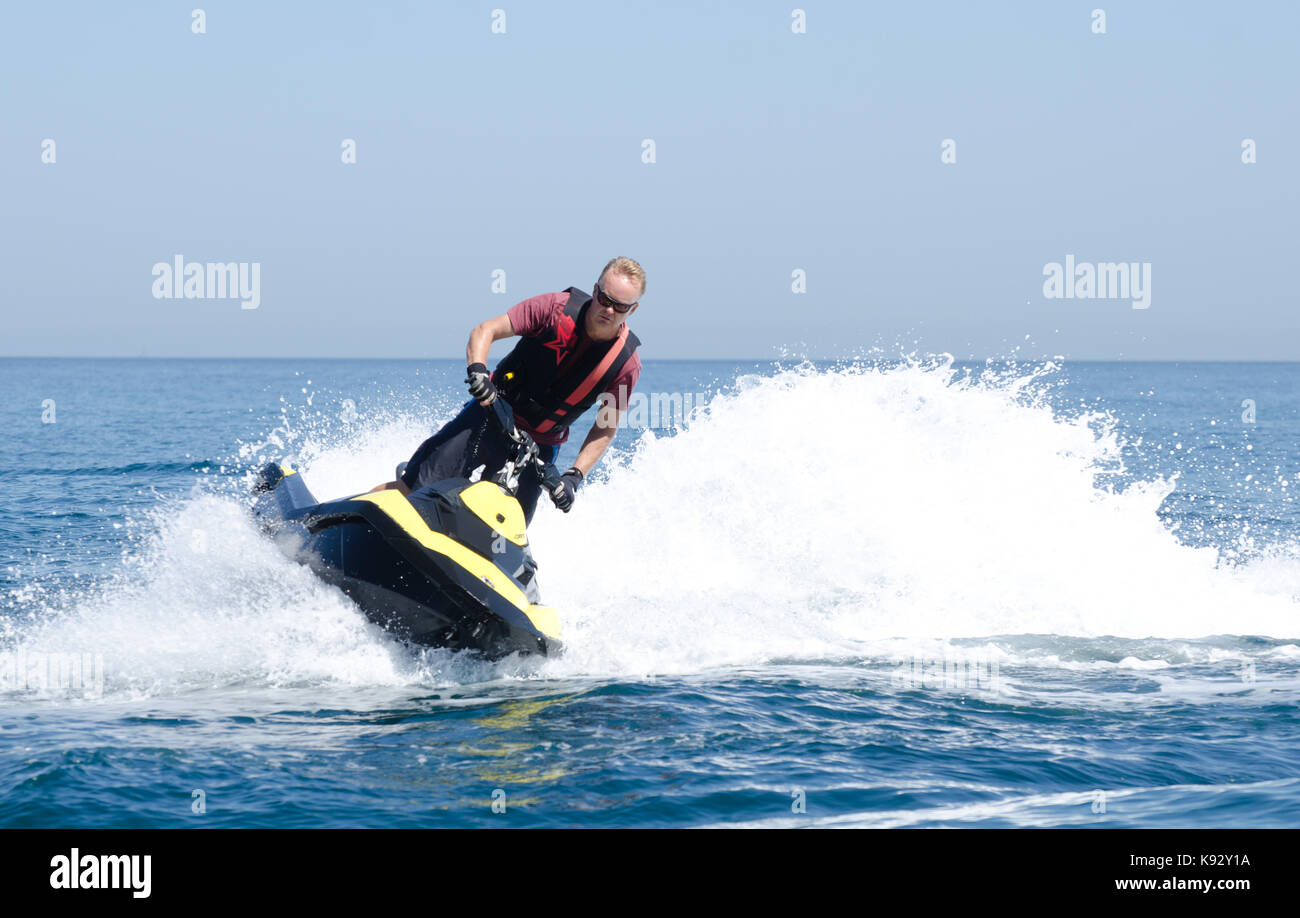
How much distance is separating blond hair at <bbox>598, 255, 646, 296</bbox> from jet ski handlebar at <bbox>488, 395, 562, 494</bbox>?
38.6 inches

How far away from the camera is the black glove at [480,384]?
21.8 ft

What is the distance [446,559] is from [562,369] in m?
1.45

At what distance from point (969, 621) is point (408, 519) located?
4.66 m

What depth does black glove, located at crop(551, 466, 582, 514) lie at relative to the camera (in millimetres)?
7074

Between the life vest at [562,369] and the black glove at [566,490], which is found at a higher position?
the life vest at [562,369]

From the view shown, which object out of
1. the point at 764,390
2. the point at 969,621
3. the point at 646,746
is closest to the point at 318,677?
the point at 646,746

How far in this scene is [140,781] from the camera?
5117mm

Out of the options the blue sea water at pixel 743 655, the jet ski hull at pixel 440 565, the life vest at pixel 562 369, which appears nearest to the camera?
the blue sea water at pixel 743 655

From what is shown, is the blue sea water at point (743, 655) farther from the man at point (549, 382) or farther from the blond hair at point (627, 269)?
the blond hair at point (627, 269)

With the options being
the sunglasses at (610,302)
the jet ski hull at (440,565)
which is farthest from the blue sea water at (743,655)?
the sunglasses at (610,302)

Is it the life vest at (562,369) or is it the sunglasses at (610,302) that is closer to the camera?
the sunglasses at (610,302)

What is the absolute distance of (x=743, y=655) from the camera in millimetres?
7824

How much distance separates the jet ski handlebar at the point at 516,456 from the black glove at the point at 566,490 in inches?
0.9
